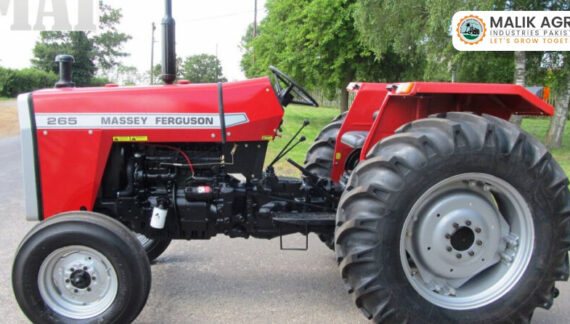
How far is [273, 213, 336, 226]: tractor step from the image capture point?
10.3 feet

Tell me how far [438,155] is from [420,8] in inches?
398

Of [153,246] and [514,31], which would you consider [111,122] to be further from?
[514,31]

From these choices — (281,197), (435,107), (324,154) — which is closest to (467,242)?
(435,107)

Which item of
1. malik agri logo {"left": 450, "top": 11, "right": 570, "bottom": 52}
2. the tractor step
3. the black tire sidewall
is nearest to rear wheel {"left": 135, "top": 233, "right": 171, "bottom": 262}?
the tractor step

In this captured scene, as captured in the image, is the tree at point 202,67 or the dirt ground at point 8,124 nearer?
the dirt ground at point 8,124

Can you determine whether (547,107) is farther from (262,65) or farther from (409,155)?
(262,65)

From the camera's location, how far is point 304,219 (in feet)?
10.4

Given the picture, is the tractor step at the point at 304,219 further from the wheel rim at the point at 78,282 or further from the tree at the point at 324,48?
the tree at the point at 324,48

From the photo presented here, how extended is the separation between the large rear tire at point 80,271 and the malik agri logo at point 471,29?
9028 millimetres

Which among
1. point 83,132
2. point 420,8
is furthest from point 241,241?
point 420,8

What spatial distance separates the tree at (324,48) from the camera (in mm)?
16766

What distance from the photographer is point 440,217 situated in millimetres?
2811

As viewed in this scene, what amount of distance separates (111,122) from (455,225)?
7.57 ft

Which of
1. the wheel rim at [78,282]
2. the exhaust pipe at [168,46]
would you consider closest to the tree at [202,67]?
the exhaust pipe at [168,46]
